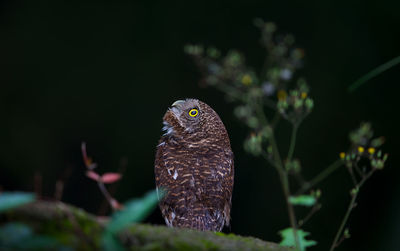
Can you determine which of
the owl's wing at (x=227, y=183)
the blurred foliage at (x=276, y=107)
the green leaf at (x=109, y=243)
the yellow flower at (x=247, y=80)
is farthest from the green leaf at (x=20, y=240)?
the owl's wing at (x=227, y=183)

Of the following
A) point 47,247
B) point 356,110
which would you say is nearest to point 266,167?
point 356,110

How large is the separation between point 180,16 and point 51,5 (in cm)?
161

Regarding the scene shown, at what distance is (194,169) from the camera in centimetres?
327

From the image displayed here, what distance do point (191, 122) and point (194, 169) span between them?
0.48 meters

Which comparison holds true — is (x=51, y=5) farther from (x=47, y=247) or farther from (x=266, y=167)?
(x=47, y=247)

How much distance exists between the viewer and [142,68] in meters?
5.88

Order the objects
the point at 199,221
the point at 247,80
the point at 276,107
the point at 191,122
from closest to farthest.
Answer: the point at 247,80
the point at 276,107
the point at 199,221
the point at 191,122

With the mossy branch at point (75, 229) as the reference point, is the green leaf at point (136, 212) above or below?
above

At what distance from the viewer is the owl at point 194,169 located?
124 inches

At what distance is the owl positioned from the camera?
10.3ft

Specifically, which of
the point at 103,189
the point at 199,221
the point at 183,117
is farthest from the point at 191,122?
the point at 103,189

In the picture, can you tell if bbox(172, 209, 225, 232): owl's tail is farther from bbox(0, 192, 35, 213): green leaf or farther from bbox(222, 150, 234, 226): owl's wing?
bbox(0, 192, 35, 213): green leaf

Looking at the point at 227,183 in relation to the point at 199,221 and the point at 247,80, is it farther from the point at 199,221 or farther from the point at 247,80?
the point at 247,80

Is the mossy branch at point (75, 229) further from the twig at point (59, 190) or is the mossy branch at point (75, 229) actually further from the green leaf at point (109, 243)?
the green leaf at point (109, 243)
